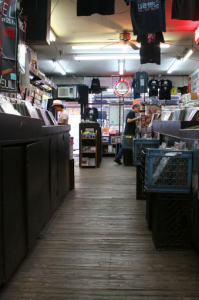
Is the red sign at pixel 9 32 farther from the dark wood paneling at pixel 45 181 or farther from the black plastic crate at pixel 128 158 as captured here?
the black plastic crate at pixel 128 158

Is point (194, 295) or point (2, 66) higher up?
point (2, 66)

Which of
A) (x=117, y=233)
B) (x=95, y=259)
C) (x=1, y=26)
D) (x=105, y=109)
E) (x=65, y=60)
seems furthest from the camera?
(x=105, y=109)

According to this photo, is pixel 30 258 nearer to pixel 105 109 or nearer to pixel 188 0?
pixel 188 0

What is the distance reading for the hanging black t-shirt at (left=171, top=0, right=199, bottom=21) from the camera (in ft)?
15.1

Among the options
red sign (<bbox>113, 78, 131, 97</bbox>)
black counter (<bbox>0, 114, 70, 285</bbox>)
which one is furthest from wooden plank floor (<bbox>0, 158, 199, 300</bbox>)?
red sign (<bbox>113, 78, 131, 97</bbox>)

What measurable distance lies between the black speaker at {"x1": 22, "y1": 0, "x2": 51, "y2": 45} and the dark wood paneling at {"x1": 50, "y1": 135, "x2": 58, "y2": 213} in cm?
209

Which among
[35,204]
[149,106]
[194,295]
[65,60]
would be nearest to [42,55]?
[65,60]

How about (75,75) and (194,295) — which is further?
(75,75)

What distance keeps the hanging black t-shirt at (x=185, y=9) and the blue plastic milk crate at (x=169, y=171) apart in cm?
341

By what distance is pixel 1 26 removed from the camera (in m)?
3.16

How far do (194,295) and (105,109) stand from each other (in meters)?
11.3

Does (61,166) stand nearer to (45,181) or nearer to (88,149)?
(45,181)

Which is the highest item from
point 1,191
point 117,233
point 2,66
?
point 2,66

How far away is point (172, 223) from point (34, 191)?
4.55 ft
